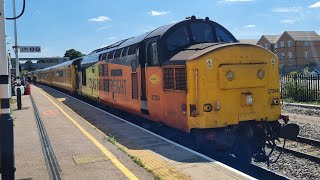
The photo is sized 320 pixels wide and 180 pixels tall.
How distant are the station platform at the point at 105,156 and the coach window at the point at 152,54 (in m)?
2.01

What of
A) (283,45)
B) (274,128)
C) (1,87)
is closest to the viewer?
(1,87)

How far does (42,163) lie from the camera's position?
773cm

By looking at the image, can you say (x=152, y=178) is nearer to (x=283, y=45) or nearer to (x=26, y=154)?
(x=26, y=154)

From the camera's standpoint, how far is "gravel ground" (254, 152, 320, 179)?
7.97 meters

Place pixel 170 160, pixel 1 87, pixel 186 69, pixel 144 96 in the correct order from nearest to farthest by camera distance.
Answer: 1. pixel 1 87
2. pixel 170 160
3. pixel 186 69
4. pixel 144 96

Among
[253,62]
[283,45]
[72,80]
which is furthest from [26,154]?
[283,45]

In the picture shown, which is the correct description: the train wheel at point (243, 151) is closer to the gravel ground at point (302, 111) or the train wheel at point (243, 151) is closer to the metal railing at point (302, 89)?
the gravel ground at point (302, 111)

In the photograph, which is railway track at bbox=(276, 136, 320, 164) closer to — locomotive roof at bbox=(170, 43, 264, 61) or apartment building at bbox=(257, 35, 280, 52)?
locomotive roof at bbox=(170, 43, 264, 61)

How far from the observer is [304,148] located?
401 inches

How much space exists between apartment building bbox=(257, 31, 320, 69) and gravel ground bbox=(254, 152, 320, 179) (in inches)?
2783

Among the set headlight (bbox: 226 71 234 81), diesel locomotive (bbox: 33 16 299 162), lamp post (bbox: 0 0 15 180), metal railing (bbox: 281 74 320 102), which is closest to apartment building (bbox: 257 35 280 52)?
metal railing (bbox: 281 74 320 102)

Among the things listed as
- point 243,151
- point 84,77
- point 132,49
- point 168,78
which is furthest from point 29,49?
point 243,151

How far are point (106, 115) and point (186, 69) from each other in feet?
27.0

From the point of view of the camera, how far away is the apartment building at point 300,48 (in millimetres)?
77375
